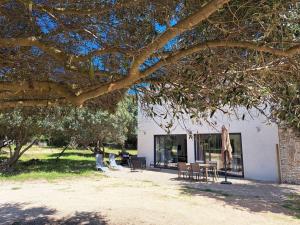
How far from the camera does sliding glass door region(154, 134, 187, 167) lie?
64.4 ft

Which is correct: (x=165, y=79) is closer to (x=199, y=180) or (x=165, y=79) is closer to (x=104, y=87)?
(x=104, y=87)

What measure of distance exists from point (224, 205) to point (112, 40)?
6.60 metres

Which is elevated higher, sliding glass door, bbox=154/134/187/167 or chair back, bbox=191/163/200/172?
sliding glass door, bbox=154/134/187/167

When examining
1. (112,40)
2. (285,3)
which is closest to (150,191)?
(112,40)

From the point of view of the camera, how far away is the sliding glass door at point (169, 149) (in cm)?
1962

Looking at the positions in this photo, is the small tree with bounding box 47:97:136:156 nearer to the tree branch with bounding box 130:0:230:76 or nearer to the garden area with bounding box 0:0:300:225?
the garden area with bounding box 0:0:300:225

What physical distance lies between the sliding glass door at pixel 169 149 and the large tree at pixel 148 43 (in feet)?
48.9

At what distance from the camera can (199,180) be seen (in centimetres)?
1483

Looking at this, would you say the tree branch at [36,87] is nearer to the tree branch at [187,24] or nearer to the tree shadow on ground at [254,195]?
the tree branch at [187,24]

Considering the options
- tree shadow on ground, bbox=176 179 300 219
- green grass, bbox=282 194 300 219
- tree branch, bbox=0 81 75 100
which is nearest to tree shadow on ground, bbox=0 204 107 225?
tree branch, bbox=0 81 75 100

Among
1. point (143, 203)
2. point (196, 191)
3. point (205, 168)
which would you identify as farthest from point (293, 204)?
point (205, 168)

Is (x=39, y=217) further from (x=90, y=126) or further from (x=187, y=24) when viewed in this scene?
(x=90, y=126)

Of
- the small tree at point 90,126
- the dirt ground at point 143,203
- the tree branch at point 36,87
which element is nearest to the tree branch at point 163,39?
the tree branch at point 36,87

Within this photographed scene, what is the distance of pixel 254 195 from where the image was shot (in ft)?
36.6
